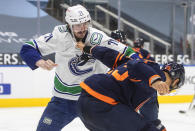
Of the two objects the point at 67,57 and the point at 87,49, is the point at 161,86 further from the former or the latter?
the point at 67,57

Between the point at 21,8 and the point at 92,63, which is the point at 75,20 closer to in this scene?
the point at 92,63

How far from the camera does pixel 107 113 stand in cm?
182

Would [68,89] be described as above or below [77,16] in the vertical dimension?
below

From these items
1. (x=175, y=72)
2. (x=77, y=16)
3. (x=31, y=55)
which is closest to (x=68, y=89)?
(x=31, y=55)

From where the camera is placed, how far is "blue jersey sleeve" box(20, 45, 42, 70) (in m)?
2.33

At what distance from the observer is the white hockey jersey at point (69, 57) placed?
243 cm

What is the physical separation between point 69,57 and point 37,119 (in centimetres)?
253

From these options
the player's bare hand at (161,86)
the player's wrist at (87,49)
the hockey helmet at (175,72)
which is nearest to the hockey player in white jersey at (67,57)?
the player's wrist at (87,49)

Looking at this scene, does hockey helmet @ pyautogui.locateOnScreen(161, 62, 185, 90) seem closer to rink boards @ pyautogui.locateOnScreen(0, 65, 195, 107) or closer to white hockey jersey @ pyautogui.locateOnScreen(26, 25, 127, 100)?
white hockey jersey @ pyautogui.locateOnScreen(26, 25, 127, 100)

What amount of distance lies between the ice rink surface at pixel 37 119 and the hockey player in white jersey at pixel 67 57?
1.72m

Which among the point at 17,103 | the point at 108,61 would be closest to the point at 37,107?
the point at 17,103

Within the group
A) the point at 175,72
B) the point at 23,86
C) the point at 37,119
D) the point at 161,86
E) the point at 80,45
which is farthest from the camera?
the point at 23,86

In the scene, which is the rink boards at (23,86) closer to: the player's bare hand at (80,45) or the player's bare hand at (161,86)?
the player's bare hand at (80,45)

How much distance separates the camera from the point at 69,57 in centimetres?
247
